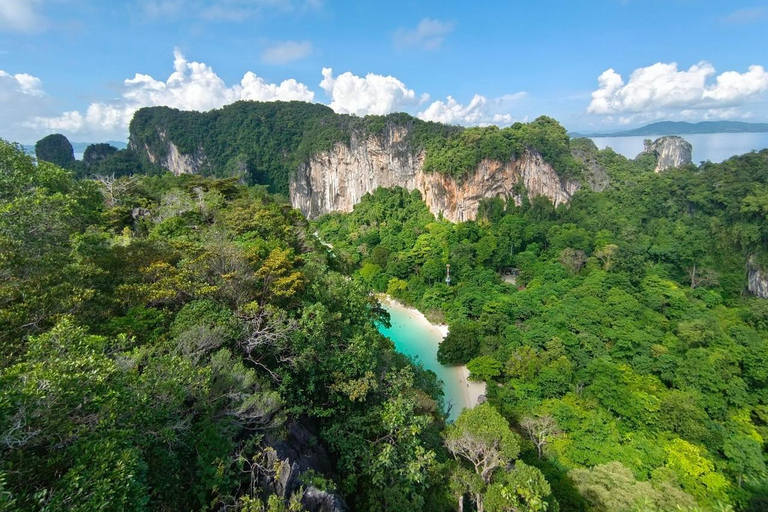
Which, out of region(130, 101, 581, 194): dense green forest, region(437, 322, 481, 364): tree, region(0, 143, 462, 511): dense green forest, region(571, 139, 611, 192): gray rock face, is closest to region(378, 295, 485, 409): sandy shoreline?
region(437, 322, 481, 364): tree

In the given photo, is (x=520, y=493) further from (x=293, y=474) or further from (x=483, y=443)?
(x=293, y=474)

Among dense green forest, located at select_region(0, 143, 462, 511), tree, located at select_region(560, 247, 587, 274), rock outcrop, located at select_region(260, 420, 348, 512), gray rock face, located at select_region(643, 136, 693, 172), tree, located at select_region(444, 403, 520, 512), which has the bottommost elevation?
tree, located at select_region(560, 247, 587, 274)

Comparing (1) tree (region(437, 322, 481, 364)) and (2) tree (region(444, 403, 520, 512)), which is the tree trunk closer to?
(2) tree (region(444, 403, 520, 512))

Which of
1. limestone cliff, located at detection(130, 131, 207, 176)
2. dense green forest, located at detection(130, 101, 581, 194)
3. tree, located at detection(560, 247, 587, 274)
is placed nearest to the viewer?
tree, located at detection(560, 247, 587, 274)

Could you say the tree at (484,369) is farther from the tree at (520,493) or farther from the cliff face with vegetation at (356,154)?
the cliff face with vegetation at (356,154)

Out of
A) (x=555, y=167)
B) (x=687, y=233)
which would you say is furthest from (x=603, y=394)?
(x=555, y=167)
